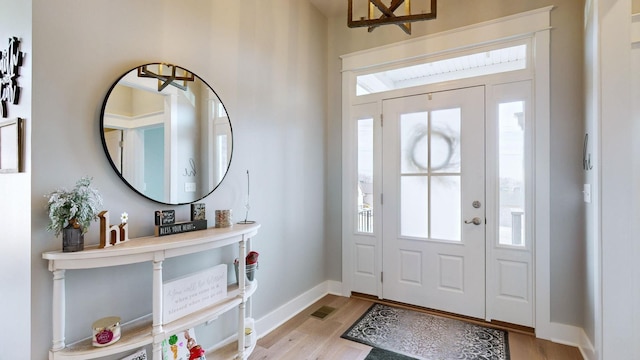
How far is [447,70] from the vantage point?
298cm

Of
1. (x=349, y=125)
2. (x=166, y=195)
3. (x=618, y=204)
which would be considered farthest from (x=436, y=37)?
(x=166, y=195)

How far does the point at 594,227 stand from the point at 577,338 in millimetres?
1085

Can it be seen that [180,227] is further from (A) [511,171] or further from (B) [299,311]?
(A) [511,171]

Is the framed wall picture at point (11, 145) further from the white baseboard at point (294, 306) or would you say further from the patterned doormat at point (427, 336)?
A: the patterned doormat at point (427, 336)

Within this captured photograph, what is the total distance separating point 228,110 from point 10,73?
1150mm

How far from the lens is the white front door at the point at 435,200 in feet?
9.09

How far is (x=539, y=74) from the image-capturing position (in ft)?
8.15

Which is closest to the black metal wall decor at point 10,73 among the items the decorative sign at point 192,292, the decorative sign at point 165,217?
the decorative sign at point 165,217

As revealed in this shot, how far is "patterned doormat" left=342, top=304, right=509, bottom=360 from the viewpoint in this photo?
227cm

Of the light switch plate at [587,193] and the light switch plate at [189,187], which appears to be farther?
the light switch plate at [587,193]

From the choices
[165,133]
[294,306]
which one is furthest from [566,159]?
[165,133]

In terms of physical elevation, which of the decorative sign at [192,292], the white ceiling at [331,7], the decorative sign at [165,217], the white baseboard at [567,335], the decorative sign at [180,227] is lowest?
the white baseboard at [567,335]

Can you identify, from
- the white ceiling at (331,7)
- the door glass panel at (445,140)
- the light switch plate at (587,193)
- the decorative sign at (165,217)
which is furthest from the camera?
the white ceiling at (331,7)

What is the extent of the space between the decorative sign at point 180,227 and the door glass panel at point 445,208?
2152mm
